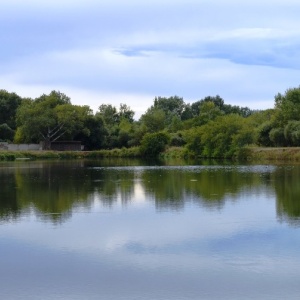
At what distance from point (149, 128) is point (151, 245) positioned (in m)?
80.5

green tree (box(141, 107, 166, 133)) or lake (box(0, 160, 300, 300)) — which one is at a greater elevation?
green tree (box(141, 107, 166, 133))

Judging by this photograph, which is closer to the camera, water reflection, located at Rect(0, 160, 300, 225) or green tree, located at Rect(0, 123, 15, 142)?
water reflection, located at Rect(0, 160, 300, 225)

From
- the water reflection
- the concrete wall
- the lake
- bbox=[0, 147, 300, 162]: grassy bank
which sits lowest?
the lake

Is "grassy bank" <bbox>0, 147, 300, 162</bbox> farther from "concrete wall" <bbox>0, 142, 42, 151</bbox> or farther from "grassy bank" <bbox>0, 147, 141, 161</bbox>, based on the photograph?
"concrete wall" <bbox>0, 142, 42, 151</bbox>

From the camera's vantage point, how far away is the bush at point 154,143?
7744 cm

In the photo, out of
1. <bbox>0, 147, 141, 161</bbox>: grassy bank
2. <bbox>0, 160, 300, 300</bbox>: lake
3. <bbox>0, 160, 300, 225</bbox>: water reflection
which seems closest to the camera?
<bbox>0, 160, 300, 300</bbox>: lake

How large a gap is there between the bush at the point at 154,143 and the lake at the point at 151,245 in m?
53.2

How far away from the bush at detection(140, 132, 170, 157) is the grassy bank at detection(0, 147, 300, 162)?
0.87 m

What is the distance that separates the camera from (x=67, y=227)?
16.0 m

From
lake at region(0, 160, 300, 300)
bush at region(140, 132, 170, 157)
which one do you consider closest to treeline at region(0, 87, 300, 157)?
bush at region(140, 132, 170, 157)

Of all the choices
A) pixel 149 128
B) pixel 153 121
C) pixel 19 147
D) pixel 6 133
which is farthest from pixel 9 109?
pixel 153 121

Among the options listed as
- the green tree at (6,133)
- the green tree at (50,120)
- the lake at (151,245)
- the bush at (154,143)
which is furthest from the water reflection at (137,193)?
the green tree at (6,133)

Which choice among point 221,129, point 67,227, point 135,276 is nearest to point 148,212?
point 67,227

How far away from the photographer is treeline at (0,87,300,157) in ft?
208
